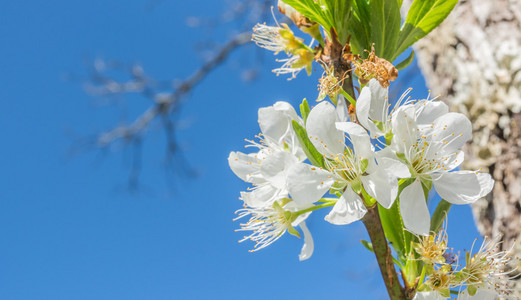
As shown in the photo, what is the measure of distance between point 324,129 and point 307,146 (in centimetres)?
3

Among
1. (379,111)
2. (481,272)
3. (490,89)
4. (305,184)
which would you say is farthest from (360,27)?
(490,89)

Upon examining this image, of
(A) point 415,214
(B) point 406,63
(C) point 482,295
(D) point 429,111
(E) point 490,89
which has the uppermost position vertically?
(E) point 490,89

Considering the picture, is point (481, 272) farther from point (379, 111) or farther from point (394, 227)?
point (379, 111)

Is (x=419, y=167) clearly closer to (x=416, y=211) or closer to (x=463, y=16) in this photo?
(x=416, y=211)

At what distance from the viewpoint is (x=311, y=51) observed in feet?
2.36

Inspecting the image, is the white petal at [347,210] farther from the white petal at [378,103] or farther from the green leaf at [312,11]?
the green leaf at [312,11]

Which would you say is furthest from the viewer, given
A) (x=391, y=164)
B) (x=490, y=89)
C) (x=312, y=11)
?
(x=490, y=89)

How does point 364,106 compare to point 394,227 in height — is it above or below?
above

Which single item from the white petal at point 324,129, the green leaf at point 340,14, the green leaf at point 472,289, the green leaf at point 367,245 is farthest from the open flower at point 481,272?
the green leaf at point 340,14

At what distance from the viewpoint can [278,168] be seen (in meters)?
0.59

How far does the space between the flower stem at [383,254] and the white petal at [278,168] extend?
10 cm

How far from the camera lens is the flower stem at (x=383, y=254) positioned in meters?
0.58

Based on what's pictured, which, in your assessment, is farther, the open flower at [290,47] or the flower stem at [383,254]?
the open flower at [290,47]

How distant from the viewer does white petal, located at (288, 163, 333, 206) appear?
21.9 inches
